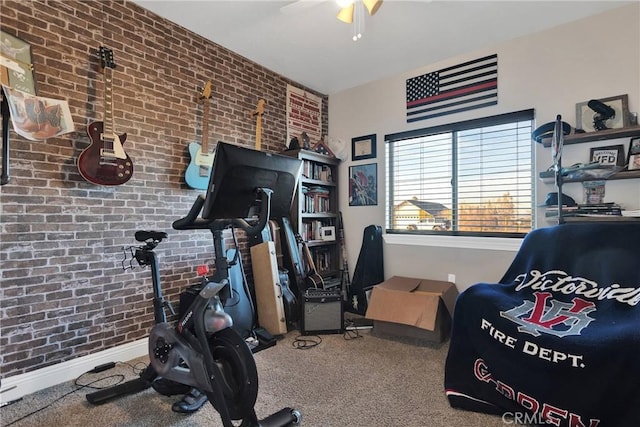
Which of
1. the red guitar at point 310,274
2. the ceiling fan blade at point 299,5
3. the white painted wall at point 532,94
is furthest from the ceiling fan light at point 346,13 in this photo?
the red guitar at point 310,274

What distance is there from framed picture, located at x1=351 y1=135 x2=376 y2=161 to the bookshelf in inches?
9.6

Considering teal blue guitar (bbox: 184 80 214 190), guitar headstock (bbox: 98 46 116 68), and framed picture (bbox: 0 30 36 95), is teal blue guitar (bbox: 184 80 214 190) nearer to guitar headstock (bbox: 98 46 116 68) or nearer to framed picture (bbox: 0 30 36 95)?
guitar headstock (bbox: 98 46 116 68)

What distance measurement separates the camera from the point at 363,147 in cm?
428

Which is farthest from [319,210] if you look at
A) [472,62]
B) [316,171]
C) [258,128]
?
[472,62]

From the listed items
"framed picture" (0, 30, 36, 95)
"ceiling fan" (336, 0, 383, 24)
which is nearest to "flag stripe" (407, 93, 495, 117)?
"ceiling fan" (336, 0, 383, 24)

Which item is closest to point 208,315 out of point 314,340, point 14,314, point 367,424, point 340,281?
point 367,424

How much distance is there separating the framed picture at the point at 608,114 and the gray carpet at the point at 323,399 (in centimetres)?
223

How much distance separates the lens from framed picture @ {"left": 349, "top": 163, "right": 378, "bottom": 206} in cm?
417

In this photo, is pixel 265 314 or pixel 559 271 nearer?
pixel 559 271

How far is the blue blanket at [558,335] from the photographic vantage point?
5.15ft

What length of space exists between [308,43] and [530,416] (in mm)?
3306

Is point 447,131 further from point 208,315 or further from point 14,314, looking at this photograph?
point 14,314

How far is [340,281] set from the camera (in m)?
4.06

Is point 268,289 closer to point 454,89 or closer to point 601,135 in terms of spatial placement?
point 454,89
